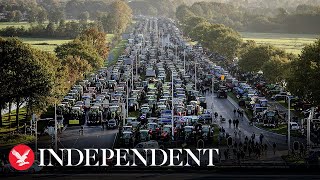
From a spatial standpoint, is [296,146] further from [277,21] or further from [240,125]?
[277,21]

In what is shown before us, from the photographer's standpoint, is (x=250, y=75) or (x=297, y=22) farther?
(x=297, y=22)

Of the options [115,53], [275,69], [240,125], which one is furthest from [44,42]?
[240,125]

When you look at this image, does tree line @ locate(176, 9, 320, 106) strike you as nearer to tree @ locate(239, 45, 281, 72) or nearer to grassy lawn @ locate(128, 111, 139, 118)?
tree @ locate(239, 45, 281, 72)

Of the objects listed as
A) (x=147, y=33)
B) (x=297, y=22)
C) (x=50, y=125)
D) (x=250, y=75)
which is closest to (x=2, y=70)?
(x=50, y=125)

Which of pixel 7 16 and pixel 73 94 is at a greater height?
pixel 7 16

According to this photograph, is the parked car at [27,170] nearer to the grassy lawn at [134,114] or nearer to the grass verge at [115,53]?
the grassy lawn at [134,114]

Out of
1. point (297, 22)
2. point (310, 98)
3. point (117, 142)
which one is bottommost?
point (117, 142)

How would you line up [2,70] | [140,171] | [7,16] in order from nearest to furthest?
[140,171] → [2,70] → [7,16]

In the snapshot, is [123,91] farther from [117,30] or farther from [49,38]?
[117,30]
